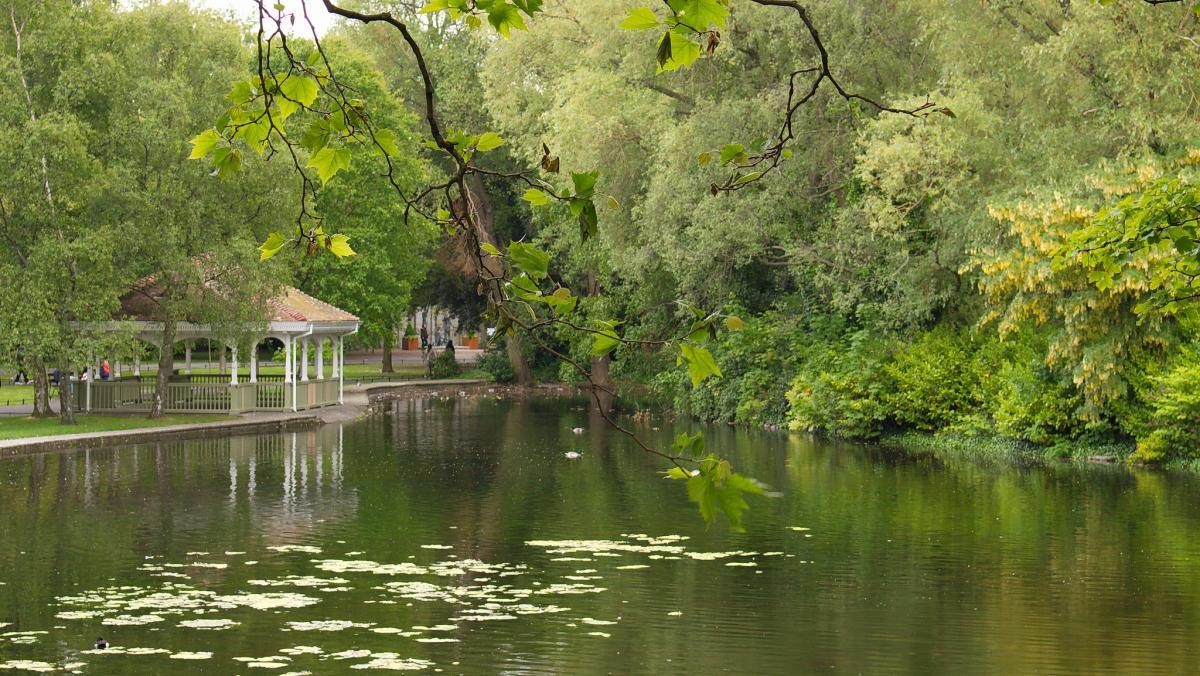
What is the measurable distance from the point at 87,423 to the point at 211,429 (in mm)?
2926

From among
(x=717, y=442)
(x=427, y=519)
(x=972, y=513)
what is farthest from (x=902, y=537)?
(x=717, y=442)

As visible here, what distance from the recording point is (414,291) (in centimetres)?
6431

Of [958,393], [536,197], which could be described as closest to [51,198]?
[958,393]

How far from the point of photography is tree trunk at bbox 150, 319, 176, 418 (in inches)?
1470

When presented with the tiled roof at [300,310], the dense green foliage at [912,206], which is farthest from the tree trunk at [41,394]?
the dense green foliage at [912,206]

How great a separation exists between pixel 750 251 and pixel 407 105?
29.7m

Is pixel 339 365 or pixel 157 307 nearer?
pixel 157 307

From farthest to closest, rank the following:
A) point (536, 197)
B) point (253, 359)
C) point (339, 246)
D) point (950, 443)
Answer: point (253, 359) < point (950, 443) < point (339, 246) < point (536, 197)

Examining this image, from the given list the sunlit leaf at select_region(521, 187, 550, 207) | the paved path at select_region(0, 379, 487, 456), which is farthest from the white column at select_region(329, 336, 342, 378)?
the sunlit leaf at select_region(521, 187, 550, 207)

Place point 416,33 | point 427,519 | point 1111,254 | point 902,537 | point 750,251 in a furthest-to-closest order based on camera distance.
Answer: point 416,33 < point 750,251 < point 427,519 < point 902,537 < point 1111,254

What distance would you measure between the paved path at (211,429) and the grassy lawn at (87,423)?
68cm

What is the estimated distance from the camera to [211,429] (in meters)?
34.7

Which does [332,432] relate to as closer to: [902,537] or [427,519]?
[427,519]

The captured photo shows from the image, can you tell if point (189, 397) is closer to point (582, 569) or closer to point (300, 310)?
point (300, 310)
